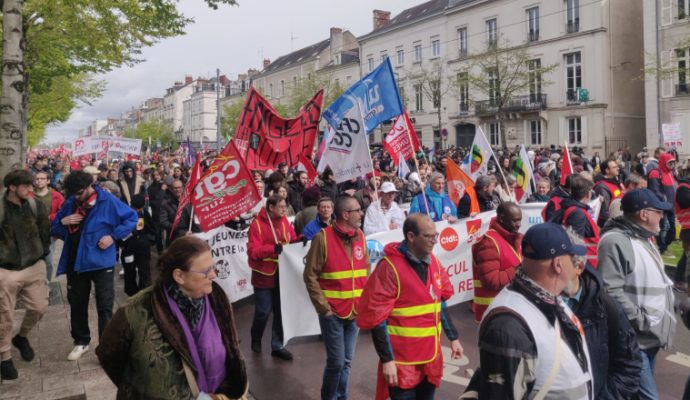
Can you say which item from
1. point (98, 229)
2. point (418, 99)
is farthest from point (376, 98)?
point (418, 99)

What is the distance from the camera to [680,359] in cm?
577

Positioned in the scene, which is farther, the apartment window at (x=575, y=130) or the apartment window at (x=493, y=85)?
the apartment window at (x=575, y=130)

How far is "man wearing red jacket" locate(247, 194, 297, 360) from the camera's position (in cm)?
605

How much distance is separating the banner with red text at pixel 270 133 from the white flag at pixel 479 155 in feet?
10.4

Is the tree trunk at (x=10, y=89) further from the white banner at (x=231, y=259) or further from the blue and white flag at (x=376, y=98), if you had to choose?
the blue and white flag at (x=376, y=98)

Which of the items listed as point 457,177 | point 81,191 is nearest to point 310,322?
point 81,191

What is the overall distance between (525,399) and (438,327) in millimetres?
1598

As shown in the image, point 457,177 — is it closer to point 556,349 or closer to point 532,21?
point 556,349

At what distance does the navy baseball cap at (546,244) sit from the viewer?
7.96 feet

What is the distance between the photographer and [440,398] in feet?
16.4

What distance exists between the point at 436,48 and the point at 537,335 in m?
45.8

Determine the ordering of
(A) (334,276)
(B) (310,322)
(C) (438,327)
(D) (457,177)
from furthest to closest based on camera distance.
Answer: (D) (457,177) < (B) (310,322) < (A) (334,276) < (C) (438,327)

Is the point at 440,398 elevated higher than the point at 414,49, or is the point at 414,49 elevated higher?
the point at 414,49

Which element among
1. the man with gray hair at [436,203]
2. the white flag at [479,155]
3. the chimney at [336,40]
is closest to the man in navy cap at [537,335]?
the man with gray hair at [436,203]
